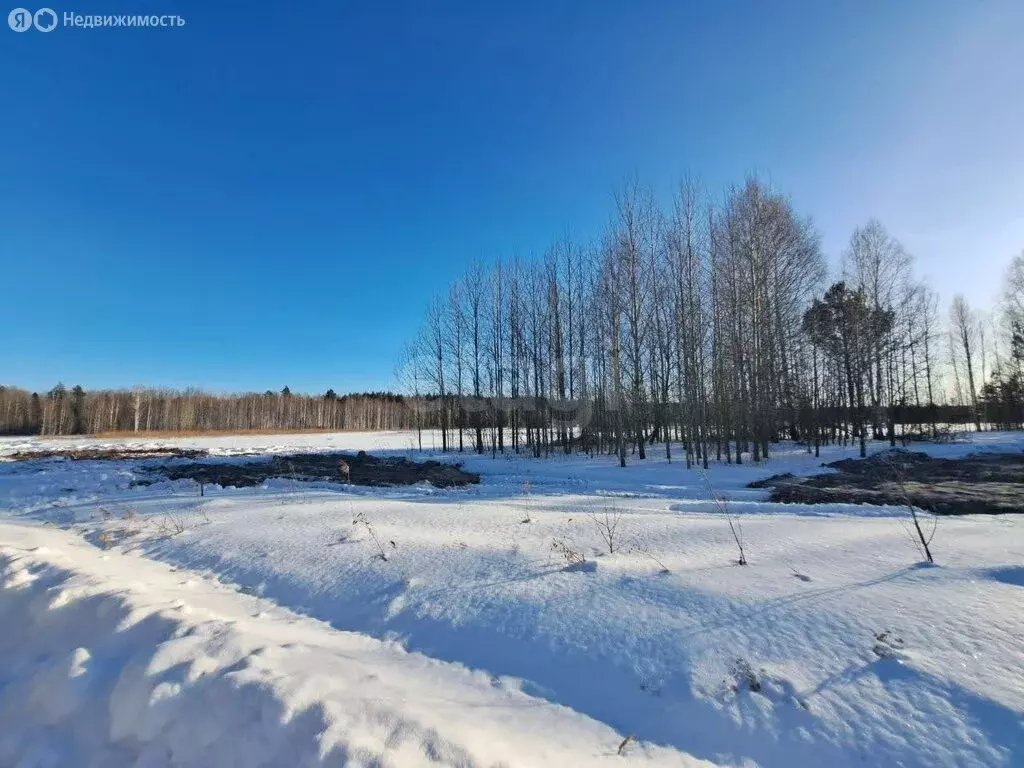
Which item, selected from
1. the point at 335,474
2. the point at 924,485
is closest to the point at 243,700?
the point at 924,485

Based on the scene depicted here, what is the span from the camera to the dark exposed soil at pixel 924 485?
8.20 m

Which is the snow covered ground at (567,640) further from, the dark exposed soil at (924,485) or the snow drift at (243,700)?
the dark exposed soil at (924,485)

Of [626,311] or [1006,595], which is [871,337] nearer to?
[626,311]

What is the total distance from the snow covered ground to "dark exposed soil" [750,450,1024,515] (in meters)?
2.66

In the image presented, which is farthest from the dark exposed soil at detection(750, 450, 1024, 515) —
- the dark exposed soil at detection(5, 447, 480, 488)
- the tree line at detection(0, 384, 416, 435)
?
the tree line at detection(0, 384, 416, 435)

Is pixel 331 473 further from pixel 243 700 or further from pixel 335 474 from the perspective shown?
pixel 243 700

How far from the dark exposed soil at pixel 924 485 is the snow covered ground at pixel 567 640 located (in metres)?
2.66

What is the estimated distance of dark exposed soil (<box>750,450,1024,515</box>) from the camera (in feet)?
26.9

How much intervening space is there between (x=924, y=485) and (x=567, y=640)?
1097 centimetres

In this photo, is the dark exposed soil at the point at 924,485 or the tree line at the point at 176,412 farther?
the tree line at the point at 176,412

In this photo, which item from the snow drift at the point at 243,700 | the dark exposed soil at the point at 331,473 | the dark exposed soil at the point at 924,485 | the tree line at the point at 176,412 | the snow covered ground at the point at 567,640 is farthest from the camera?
the tree line at the point at 176,412

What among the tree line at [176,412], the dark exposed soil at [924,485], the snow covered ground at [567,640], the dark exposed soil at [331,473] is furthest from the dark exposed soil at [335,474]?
the tree line at [176,412]

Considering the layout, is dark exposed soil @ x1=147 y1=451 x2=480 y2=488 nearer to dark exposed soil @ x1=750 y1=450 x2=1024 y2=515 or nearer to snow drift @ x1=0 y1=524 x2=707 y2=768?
dark exposed soil @ x1=750 y1=450 x2=1024 y2=515

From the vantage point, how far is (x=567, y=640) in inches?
123
